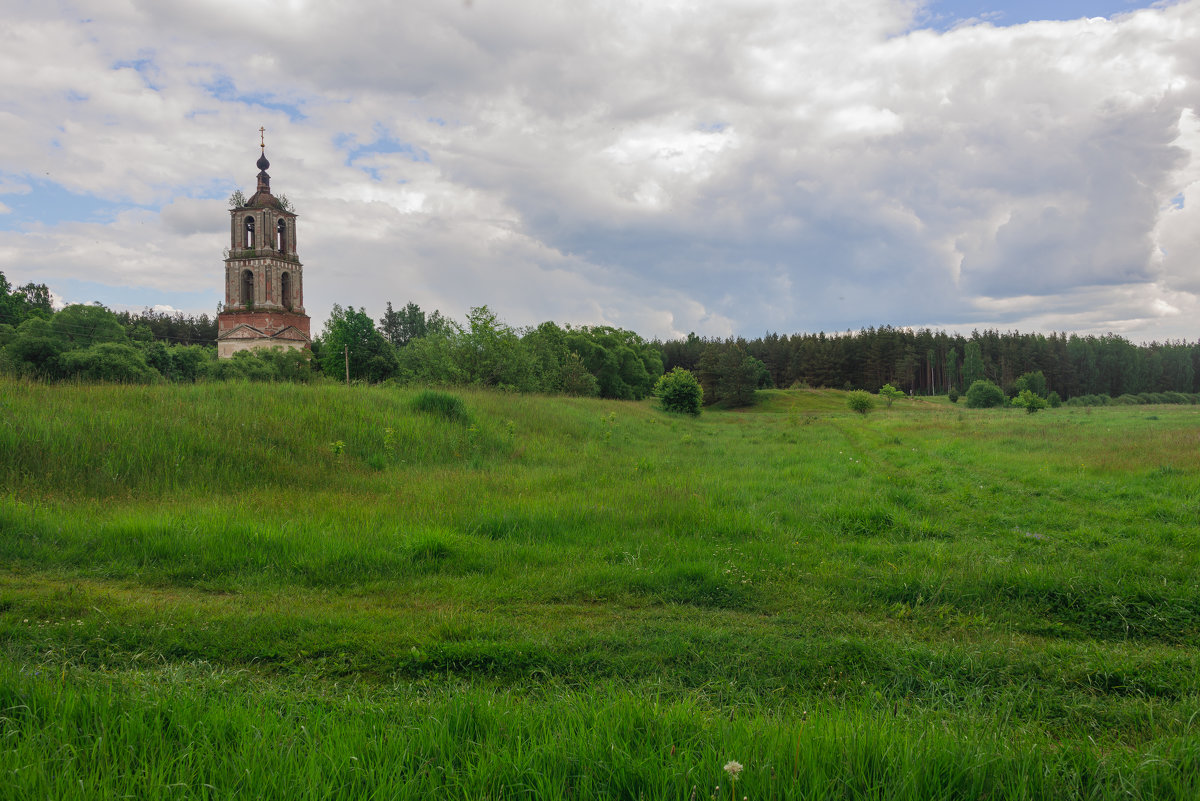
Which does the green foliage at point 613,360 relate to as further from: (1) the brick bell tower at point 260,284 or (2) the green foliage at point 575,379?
(1) the brick bell tower at point 260,284

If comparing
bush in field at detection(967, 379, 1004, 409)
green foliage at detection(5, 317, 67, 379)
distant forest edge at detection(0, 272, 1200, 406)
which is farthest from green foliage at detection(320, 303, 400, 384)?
bush in field at detection(967, 379, 1004, 409)

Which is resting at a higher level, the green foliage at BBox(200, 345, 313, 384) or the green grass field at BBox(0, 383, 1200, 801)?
the green foliage at BBox(200, 345, 313, 384)

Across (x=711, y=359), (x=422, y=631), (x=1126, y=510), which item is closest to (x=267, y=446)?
(x=422, y=631)

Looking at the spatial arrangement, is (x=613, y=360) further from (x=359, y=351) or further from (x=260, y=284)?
(x=260, y=284)

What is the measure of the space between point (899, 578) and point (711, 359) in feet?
265

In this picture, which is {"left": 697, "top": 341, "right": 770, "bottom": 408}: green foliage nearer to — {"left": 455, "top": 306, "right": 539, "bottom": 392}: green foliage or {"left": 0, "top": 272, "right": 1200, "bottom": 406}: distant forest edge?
{"left": 0, "top": 272, "right": 1200, "bottom": 406}: distant forest edge

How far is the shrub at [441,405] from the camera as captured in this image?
16.8 m

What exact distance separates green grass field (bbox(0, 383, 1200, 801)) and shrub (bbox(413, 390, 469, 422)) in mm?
3532

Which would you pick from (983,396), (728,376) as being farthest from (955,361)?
(728,376)

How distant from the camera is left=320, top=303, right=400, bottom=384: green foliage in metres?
73.4

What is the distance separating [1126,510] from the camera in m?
9.59

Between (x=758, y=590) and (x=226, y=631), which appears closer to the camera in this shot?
(x=226, y=631)

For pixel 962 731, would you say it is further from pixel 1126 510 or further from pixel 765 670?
pixel 1126 510

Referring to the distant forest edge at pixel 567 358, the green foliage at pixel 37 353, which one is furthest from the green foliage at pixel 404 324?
the green foliage at pixel 37 353
